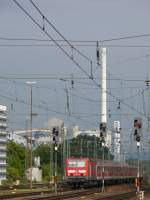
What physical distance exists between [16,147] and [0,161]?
2538 cm

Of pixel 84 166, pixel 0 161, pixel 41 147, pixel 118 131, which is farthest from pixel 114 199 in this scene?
pixel 41 147

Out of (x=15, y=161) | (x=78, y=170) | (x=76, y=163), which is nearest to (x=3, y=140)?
(x=15, y=161)

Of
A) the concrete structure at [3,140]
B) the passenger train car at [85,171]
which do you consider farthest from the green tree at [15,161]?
the passenger train car at [85,171]

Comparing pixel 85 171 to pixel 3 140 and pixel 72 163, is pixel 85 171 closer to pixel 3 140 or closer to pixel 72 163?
pixel 72 163

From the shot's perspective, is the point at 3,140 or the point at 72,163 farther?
the point at 3,140

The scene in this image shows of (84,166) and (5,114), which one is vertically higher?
(5,114)

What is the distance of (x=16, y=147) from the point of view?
133 metres

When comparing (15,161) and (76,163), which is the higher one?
A: (15,161)

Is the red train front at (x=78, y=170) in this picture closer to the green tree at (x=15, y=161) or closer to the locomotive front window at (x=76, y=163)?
the locomotive front window at (x=76, y=163)

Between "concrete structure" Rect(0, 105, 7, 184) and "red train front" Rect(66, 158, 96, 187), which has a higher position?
"concrete structure" Rect(0, 105, 7, 184)

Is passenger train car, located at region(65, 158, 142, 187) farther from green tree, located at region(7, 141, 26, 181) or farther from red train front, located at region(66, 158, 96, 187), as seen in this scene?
green tree, located at region(7, 141, 26, 181)

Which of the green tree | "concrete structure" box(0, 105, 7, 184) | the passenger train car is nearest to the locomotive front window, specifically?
the passenger train car

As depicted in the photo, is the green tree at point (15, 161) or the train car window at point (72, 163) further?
the green tree at point (15, 161)

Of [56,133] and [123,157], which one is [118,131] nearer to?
[123,157]
